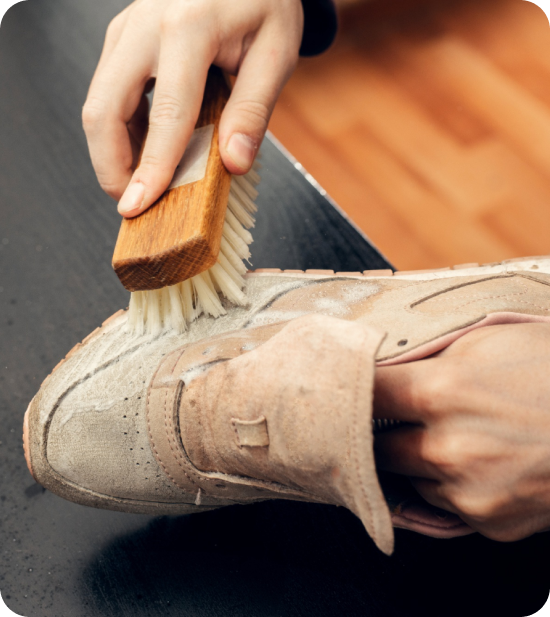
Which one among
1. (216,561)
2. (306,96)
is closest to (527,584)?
(216,561)

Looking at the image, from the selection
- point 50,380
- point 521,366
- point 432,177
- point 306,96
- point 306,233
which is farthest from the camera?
point 306,96

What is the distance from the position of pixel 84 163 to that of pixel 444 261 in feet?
2.44

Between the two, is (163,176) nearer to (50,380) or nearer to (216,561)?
(50,380)

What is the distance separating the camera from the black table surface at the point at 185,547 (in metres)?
0.65

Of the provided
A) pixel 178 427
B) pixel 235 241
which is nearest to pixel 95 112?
pixel 235 241

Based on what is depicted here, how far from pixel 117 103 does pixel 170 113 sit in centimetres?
12

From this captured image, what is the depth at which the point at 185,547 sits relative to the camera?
69 cm

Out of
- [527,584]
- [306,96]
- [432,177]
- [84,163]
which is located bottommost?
[527,584]

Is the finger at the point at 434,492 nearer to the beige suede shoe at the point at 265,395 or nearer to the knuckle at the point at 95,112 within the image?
the beige suede shoe at the point at 265,395

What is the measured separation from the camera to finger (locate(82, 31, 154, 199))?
0.73 meters

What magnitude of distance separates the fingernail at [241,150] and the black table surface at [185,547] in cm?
27

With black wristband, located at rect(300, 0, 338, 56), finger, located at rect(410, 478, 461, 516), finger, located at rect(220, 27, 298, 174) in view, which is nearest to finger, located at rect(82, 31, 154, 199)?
finger, located at rect(220, 27, 298, 174)

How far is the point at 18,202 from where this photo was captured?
1001 mm

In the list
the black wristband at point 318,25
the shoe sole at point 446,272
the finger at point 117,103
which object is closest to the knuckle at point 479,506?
the shoe sole at point 446,272
